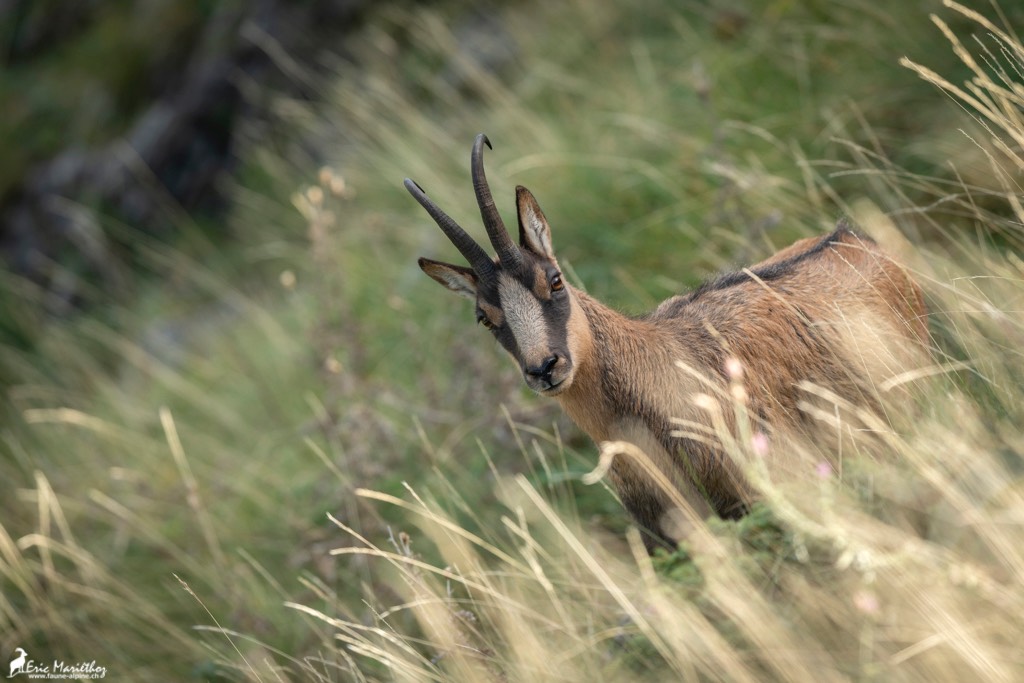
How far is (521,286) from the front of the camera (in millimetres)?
4027

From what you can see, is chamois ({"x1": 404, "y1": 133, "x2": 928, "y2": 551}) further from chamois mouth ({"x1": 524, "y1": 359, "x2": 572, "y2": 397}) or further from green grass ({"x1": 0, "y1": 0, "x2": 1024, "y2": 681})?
green grass ({"x1": 0, "y1": 0, "x2": 1024, "y2": 681})

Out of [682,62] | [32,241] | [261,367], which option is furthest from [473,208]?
[32,241]

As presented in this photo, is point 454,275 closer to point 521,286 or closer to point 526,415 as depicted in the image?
point 521,286

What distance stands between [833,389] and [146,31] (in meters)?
11.0

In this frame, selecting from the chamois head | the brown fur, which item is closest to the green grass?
the brown fur

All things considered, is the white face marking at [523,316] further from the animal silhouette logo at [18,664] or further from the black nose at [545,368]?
the animal silhouette logo at [18,664]

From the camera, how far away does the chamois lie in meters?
3.77

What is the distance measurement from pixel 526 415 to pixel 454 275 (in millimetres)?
1281

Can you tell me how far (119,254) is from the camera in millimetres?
11523

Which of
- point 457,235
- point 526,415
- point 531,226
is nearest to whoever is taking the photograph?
point 457,235

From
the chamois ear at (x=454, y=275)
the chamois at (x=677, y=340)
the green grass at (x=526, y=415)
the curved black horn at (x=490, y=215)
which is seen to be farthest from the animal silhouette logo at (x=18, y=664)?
the curved black horn at (x=490, y=215)

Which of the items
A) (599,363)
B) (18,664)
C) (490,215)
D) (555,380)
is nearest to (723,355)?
(599,363)

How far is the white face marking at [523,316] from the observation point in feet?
12.7

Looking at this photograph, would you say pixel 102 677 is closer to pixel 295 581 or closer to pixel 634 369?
pixel 295 581
